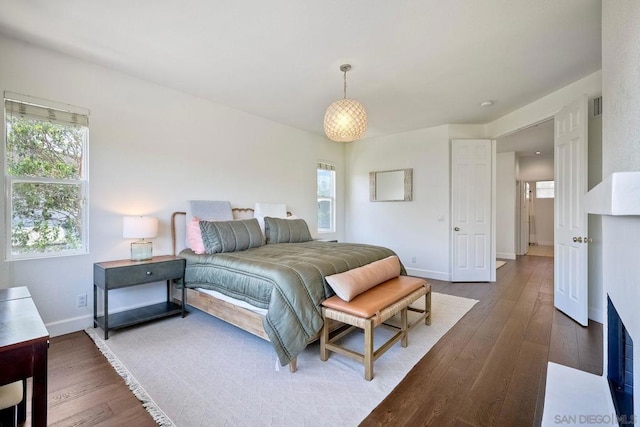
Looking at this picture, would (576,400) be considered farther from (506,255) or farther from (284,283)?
(506,255)

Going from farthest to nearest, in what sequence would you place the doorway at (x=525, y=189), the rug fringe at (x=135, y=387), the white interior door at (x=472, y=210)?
the doorway at (x=525, y=189)
the white interior door at (x=472, y=210)
the rug fringe at (x=135, y=387)

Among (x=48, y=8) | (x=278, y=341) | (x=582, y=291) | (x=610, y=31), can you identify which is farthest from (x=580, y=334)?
(x=48, y=8)

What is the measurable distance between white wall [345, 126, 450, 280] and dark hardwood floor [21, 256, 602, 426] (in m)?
1.87

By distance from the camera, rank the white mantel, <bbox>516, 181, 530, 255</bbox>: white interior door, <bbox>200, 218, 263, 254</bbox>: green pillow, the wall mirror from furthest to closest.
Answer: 1. <bbox>516, 181, 530, 255</bbox>: white interior door
2. the wall mirror
3. <bbox>200, 218, 263, 254</bbox>: green pillow
4. the white mantel

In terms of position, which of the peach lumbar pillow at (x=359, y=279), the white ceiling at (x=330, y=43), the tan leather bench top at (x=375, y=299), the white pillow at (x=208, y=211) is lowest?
the tan leather bench top at (x=375, y=299)

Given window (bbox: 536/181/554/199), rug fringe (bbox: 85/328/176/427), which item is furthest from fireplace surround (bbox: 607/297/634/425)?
window (bbox: 536/181/554/199)

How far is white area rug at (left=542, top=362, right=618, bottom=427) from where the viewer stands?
141 centimetres

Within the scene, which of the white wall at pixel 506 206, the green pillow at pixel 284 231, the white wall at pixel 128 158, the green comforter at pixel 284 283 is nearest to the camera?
the green comforter at pixel 284 283

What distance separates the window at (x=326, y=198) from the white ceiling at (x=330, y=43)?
2226 millimetres

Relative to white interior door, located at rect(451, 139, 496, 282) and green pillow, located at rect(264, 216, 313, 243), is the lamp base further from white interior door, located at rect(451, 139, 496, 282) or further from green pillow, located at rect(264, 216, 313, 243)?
white interior door, located at rect(451, 139, 496, 282)

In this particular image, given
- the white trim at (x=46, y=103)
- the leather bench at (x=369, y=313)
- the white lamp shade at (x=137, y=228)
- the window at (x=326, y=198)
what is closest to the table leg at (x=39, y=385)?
the leather bench at (x=369, y=313)

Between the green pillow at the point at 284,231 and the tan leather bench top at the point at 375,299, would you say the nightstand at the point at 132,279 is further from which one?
the tan leather bench top at the point at 375,299

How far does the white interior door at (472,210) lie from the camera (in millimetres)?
4758

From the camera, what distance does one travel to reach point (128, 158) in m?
3.18
